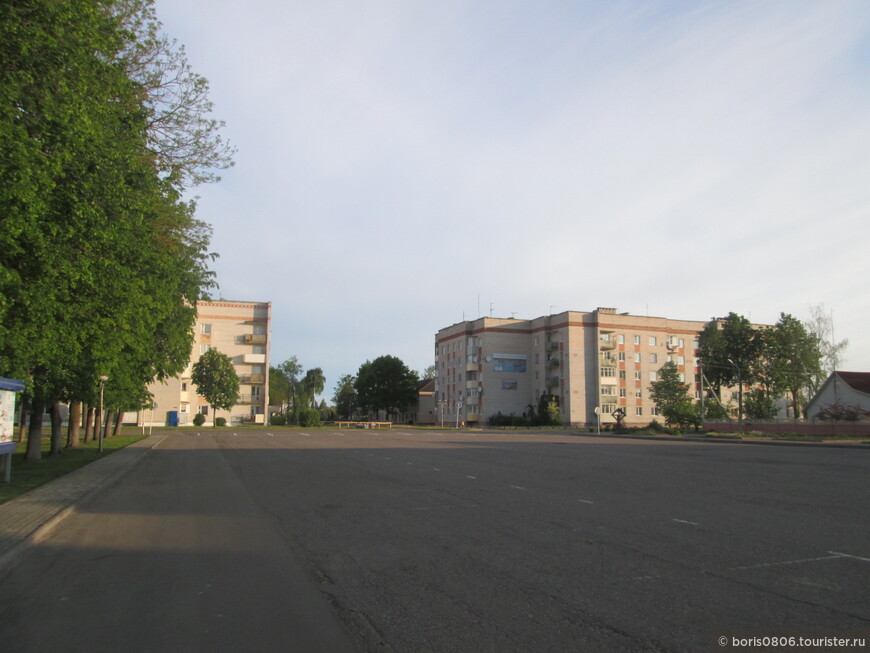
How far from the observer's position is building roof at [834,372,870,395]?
61219 mm

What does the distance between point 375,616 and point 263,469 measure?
1562 centimetres

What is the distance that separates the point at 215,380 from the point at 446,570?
242 ft

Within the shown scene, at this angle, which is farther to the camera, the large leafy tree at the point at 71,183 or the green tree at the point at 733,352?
the green tree at the point at 733,352

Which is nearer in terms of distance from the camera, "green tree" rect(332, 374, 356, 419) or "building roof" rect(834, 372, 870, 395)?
"building roof" rect(834, 372, 870, 395)

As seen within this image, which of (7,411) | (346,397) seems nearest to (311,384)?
(346,397)

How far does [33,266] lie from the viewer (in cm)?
1377

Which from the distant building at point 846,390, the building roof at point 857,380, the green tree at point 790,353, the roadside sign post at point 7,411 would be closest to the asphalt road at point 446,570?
the roadside sign post at point 7,411

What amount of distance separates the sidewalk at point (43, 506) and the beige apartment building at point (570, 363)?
72.3 metres

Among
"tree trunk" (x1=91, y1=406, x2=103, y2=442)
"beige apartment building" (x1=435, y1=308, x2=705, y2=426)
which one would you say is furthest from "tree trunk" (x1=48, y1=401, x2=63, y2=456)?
"beige apartment building" (x1=435, y1=308, x2=705, y2=426)

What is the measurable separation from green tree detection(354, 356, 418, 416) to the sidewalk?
88.4 m

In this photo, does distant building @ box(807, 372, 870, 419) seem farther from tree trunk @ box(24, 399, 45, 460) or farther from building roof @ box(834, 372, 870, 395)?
tree trunk @ box(24, 399, 45, 460)

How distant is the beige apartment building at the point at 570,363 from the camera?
285ft

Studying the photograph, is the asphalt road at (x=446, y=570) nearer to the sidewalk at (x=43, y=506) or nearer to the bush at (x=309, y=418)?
the sidewalk at (x=43, y=506)

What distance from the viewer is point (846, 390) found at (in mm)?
61750
